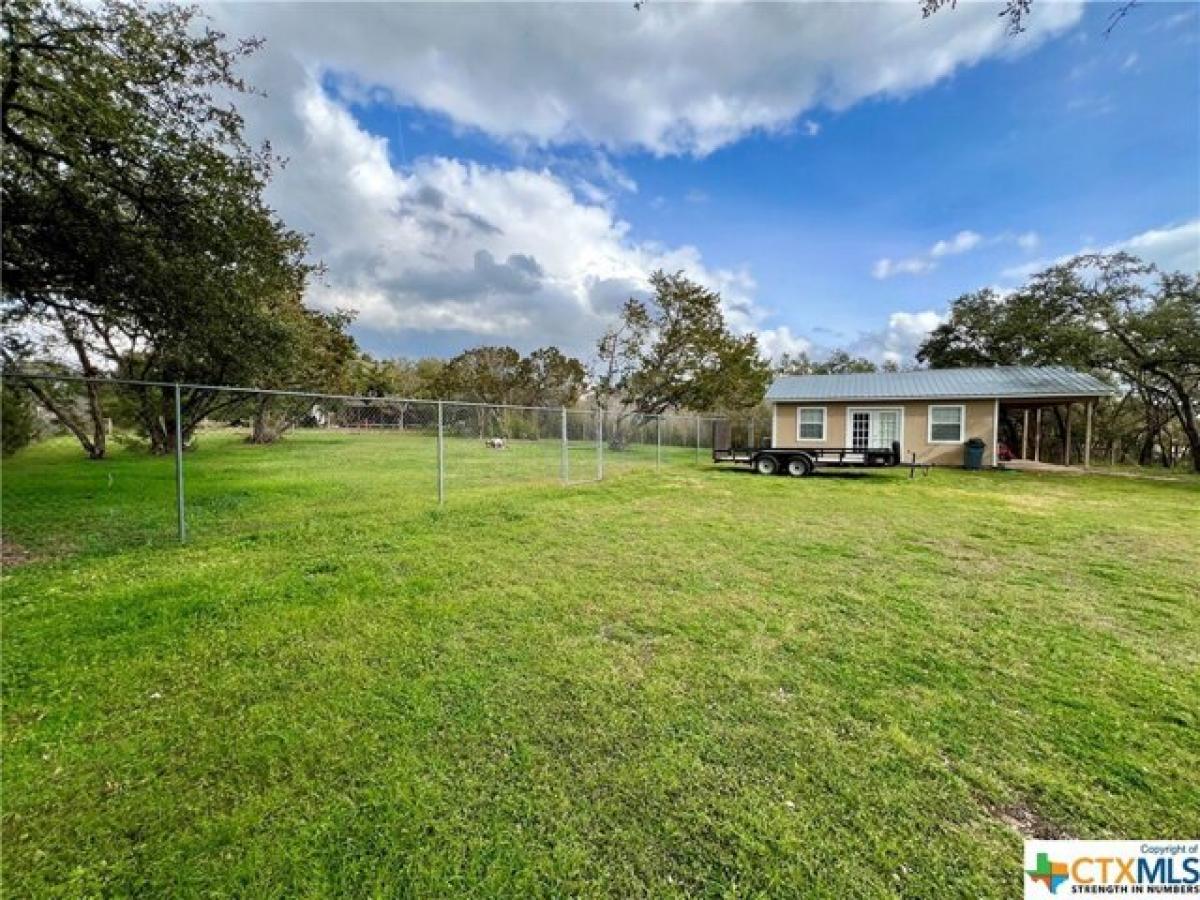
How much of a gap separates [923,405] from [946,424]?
36.7 inches

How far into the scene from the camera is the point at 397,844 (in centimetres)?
168

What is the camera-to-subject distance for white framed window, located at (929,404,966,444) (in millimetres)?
15961

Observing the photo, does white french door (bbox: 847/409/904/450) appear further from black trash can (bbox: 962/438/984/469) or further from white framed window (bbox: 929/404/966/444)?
black trash can (bbox: 962/438/984/469)

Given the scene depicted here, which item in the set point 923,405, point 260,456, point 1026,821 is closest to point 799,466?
point 923,405

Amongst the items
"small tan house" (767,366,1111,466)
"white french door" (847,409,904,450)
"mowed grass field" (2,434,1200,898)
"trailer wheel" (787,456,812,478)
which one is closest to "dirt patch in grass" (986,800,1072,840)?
"mowed grass field" (2,434,1200,898)

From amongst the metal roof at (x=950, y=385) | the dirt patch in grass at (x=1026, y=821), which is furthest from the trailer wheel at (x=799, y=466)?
the dirt patch in grass at (x=1026, y=821)

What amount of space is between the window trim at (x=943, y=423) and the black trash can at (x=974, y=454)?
0.45 m

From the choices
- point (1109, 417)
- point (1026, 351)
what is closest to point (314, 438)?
point (1026, 351)

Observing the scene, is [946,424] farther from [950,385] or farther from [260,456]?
[260,456]

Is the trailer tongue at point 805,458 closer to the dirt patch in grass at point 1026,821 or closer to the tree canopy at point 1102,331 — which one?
the tree canopy at point 1102,331

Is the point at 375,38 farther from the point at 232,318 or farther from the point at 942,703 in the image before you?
the point at 942,703

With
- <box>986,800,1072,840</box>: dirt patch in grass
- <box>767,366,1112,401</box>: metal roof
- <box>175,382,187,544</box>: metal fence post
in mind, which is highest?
<box>767,366,1112,401</box>: metal roof

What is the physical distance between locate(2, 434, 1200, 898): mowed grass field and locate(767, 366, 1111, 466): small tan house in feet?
38.5

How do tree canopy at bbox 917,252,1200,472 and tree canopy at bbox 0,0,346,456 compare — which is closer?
tree canopy at bbox 0,0,346,456
